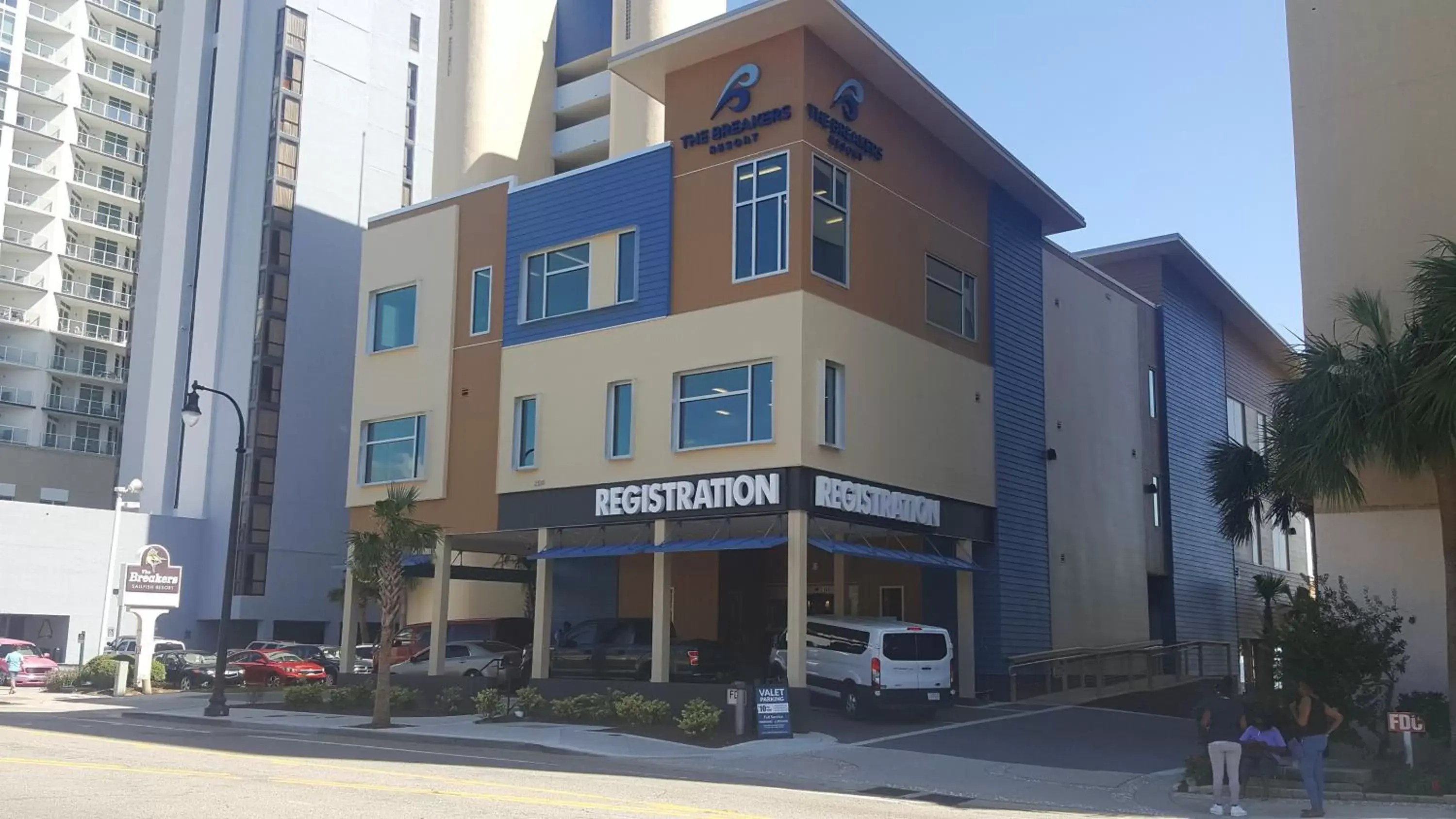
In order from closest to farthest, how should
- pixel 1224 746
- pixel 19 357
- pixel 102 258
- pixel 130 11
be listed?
pixel 1224 746 < pixel 19 357 < pixel 102 258 < pixel 130 11

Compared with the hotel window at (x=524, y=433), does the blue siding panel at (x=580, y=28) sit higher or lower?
higher

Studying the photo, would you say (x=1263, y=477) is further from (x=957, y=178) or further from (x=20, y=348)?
(x=20, y=348)

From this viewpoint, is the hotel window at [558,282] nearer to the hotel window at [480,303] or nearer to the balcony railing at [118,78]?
the hotel window at [480,303]

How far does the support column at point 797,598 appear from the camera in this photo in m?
25.5

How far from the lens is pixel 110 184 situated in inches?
3086

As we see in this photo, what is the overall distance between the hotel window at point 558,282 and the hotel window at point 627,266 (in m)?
0.99

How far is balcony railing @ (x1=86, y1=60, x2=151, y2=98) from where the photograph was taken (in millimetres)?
78000

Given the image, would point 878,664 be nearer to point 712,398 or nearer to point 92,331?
point 712,398

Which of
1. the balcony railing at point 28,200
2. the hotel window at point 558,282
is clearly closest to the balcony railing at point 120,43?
the balcony railing at point 28,200

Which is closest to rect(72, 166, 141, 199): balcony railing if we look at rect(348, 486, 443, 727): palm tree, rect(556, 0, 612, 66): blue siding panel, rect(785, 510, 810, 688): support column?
rect(556, 0, 612, 66): blue siding panel

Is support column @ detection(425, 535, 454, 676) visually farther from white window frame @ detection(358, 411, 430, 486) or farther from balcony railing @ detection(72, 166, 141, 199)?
balcony railing @ detection(72, 166, 141, 199)

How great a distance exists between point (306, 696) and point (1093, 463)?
23500mm

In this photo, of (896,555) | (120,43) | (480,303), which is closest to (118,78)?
(120,43)

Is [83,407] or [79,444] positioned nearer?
[79,444]
